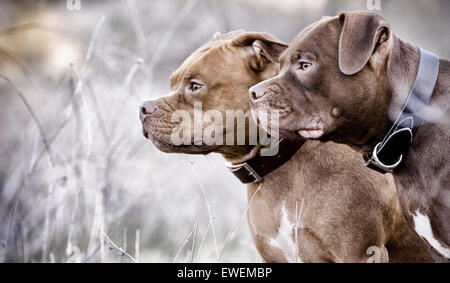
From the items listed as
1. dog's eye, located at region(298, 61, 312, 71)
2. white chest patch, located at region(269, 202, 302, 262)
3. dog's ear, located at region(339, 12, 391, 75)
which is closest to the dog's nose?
dog's eye, located at region(298, 61, 312, 71)

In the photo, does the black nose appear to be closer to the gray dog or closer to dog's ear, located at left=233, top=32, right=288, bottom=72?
dog's ear, located at left=233, top=32, right=288, bottom=72

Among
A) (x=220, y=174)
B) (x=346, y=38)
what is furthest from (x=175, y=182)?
(x=346, y=38)

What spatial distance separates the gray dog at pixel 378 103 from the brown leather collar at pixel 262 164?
359 mm

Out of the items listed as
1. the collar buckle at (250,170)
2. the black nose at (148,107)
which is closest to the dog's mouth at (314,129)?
the collar buckle at (250,170)

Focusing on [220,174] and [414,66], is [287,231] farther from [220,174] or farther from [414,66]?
[220,174]

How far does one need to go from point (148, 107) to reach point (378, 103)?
1.39 metres

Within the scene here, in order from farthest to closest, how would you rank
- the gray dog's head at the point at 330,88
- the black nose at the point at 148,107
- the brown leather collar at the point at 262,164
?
1. the black nose at the point at 148,107
2. the brown leather collar at the point at 262,164
3. the gray dog's head at the point at 330,88

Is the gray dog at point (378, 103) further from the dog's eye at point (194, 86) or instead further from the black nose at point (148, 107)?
the black nose at point (148, 107)

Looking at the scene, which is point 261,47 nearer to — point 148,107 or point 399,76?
point 148,107

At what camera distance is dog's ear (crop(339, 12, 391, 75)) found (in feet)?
10.5

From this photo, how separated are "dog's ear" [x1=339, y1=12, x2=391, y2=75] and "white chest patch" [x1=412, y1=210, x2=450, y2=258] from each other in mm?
794

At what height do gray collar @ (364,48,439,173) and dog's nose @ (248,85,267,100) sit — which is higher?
dog's nose @ (248,85,267,100)

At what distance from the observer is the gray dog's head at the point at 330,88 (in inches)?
130
